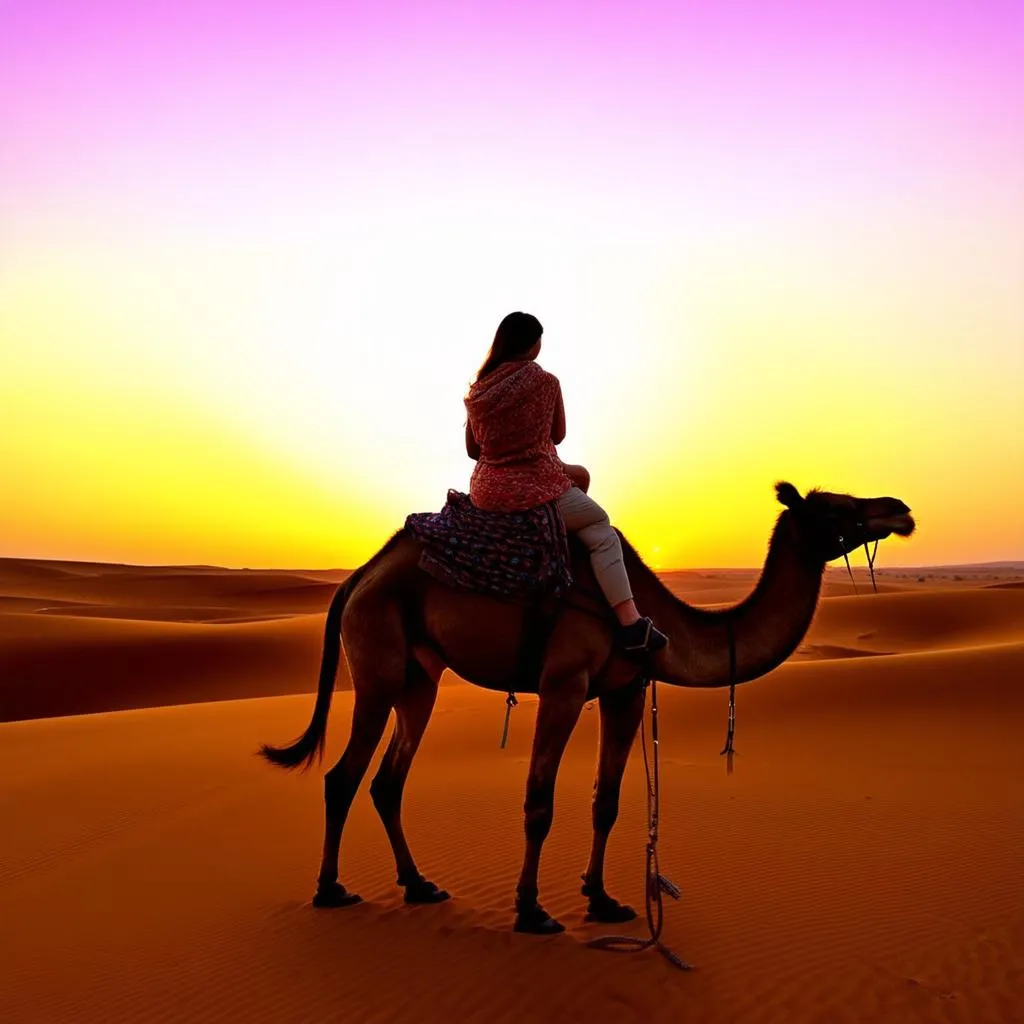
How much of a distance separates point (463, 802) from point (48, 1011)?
4.95m

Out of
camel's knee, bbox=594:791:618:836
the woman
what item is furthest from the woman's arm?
camel's knee, bbox=594:791:618:836

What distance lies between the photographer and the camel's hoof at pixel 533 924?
568cm

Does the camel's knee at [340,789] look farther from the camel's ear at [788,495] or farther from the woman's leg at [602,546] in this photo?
the camel's ear at [788,495]

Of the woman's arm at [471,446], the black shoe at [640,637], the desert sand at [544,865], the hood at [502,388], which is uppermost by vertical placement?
the hood at [502,388]

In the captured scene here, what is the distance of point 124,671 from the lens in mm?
23922

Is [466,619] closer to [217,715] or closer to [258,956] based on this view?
[258,956]

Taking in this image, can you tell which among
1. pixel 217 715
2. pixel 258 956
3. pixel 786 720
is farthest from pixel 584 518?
pixel 217 715

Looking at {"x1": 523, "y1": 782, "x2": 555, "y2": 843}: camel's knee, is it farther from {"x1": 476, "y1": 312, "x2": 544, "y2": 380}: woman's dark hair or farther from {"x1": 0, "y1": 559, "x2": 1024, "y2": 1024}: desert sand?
{"x1": 476, "y1": 312, "x2": 544, "y2": 380}: woman's dark hair

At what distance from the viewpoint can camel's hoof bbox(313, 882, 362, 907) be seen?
6.32 meters

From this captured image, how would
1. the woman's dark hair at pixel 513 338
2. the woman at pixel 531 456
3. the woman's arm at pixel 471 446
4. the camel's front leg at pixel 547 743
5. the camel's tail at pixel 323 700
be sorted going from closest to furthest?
the camel's front leg at pixel 547 743, the woman at pixel 531 456, the woman's dark hair at pixel 513 338, the woman's arm at pixel 471 446, the camel's tail at pixel 323 700

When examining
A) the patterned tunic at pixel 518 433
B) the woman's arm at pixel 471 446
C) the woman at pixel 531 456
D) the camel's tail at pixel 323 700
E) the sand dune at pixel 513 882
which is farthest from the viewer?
the camel's tail at pixel 323 700

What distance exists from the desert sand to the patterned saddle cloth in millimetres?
2220

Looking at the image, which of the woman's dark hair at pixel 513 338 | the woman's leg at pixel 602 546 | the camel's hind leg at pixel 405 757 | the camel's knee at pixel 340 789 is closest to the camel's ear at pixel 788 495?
the woman's leg at pixel 602 546

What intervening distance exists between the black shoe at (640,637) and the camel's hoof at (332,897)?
9.06 ft
